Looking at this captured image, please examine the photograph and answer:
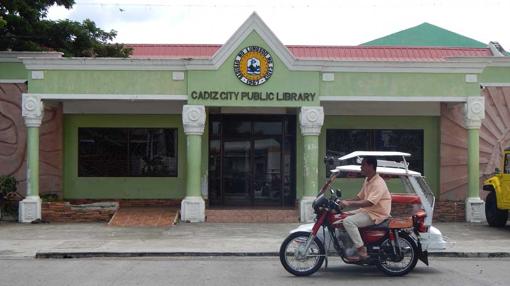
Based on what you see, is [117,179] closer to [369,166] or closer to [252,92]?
[252,92]

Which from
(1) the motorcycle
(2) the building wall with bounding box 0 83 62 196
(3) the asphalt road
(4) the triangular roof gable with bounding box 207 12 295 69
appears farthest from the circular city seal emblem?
(1) the motorcycle

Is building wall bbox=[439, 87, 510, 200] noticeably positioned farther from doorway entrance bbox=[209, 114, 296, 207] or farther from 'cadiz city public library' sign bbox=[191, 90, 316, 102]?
'cadiz city public library' sign bbox=[191, 90, 316, 102]

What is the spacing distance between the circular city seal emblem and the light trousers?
9526mm

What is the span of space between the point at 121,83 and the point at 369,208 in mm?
10960

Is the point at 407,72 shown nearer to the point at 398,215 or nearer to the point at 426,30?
the point at 398,215

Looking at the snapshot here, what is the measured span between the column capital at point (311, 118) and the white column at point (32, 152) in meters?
7.45

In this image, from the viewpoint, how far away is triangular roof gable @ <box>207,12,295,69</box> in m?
19.0

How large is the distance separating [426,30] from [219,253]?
25040mm

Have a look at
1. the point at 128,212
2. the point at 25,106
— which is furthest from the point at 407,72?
the point at 25,106

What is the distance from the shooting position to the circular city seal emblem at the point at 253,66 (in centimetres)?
1914

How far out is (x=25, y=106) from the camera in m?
19.2

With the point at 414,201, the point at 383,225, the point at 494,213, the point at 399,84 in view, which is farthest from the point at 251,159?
the point at 383,225

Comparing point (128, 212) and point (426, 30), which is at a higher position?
point (426, 30)

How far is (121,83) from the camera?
63.3ft
